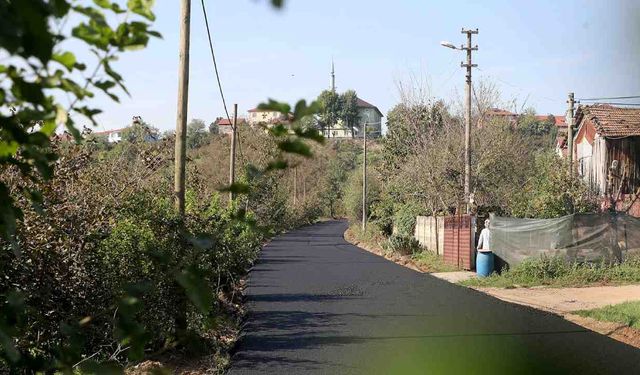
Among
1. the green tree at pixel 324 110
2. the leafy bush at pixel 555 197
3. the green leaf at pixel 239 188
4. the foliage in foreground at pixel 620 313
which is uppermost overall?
the green tree at pixel 324 110

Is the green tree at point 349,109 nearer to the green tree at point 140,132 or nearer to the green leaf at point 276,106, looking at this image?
the green tree at point 140,132

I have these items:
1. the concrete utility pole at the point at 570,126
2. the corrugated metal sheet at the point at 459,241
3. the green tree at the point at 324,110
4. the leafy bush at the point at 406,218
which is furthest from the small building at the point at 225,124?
the green tree at the point at 324,110

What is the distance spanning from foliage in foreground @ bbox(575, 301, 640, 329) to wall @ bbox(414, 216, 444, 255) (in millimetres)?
14227

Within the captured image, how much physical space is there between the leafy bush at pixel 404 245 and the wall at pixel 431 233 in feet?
0.99

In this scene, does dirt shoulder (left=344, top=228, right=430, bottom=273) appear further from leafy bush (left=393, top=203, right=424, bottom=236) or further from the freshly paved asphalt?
the freshly paved asphalt

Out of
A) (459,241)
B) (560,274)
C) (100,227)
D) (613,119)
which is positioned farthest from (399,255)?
(100,227)

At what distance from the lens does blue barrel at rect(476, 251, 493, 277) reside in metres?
22.7

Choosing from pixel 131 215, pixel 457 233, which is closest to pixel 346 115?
pixel 457 233

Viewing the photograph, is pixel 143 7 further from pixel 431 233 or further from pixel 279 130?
pixel 431 233

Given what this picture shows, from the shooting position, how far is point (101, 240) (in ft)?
27.8

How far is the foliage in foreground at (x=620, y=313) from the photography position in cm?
1332

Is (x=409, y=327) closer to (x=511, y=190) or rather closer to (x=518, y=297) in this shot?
(x=518, y=297)

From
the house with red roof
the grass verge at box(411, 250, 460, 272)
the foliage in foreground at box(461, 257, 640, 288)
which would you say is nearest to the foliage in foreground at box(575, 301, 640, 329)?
the foliage in foreground at box(461, 257, 640, 288)

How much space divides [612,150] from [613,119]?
1.87 m
